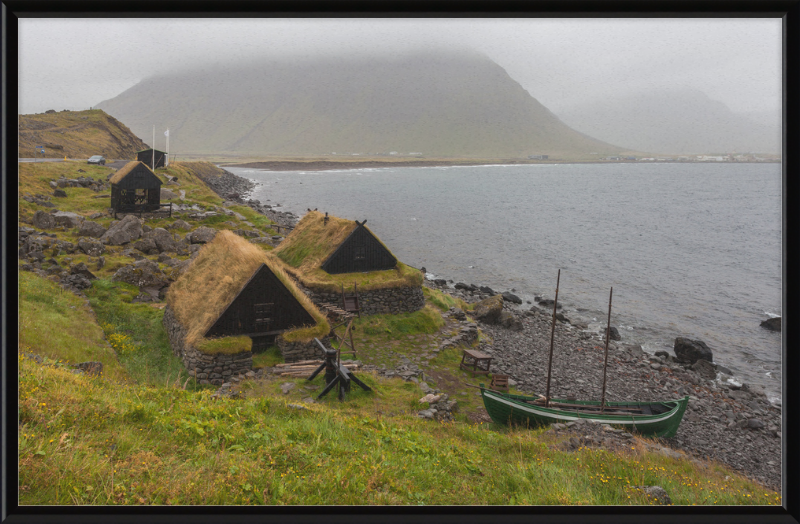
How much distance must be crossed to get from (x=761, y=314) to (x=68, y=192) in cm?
6353

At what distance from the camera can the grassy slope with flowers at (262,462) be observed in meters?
4.37

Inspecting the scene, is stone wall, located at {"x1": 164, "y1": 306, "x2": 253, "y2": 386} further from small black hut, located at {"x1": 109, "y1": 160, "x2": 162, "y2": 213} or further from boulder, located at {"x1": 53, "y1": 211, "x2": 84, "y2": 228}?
small black hut, located at {"x1": 109, "y1": 160, "x2": 162, "y2": 213}

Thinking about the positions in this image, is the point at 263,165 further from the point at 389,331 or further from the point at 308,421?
the point at 308,421

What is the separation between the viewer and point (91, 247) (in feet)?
91.1

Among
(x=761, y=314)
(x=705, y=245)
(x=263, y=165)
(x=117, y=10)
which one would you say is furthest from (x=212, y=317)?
(x=263, y=165)

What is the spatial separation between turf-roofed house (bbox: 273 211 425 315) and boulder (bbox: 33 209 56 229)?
60.3ft

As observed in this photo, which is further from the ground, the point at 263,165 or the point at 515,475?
the point at 263,165

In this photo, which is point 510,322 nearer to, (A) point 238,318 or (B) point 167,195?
(A) point 238,318

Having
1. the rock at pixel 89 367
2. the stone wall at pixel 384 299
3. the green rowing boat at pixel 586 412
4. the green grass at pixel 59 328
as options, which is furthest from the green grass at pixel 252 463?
the stone wall at pixel 384 299

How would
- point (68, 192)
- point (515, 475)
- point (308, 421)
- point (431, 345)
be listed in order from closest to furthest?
point (515, 475) < point (308, 421) < point (431, 345) < point (68, 192)

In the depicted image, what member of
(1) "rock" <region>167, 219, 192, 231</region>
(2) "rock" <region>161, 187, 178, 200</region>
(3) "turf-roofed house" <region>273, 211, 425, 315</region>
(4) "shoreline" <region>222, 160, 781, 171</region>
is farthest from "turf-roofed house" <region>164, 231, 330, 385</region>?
(4) "shoreline" <region>222, 160, 781, 171</region>

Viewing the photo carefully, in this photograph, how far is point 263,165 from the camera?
164375 mm

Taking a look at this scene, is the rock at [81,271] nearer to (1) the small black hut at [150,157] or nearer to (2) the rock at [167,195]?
(2) the rock at [167,195]

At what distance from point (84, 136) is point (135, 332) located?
6447 cm
